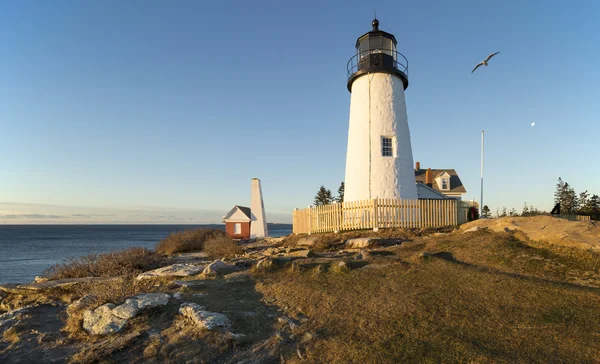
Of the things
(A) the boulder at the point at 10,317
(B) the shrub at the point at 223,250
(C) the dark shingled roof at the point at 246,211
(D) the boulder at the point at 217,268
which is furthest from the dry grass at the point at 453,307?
(C) the dark shingled roof at the point at 246,211

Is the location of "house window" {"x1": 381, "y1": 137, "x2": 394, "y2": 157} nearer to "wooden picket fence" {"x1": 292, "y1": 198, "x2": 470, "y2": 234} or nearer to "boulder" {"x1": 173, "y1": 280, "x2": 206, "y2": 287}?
"wooden picket fence" {"x1": 292, "y1": 198, "x2": 470, "y2": 234}

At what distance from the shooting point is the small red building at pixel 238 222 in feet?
132

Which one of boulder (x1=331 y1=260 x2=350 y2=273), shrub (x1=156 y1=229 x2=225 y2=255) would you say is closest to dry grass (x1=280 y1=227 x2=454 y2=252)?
boulder (x1=331 y1=260 x2=350 y2=273)

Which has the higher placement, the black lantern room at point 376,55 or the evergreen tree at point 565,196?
the black lantern room at point 376,55

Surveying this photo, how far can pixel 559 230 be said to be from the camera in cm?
966

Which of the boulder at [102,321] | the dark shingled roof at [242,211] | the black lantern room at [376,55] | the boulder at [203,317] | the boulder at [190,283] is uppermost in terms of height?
the black lantern room at [376,55]

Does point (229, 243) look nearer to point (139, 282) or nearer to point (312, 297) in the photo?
point (139, 282)

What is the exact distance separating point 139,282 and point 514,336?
865 centimetres

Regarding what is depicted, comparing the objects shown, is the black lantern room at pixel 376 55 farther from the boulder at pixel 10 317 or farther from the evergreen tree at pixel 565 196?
the evergreen tree at pixel 565 196

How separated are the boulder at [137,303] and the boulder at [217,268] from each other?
2.13 meters

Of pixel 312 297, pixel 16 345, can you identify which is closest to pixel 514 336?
pixel 312 297

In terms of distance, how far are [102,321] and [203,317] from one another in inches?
77.7

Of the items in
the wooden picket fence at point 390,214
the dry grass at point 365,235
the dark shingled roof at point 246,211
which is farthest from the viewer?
the dark shingled roof at point 246,211

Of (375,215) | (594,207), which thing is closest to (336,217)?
(375,215)
